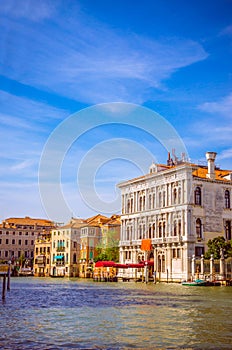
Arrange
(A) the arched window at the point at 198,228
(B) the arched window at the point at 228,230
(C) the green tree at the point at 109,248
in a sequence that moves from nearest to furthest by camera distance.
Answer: (A) the arched window at the point at 198,228, (B) the arched window at the point at 228,230, (C) the green tree at the point at 109,248

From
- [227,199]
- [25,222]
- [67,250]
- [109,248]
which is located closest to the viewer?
[227,199]

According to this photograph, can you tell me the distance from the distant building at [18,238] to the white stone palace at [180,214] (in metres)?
44.4

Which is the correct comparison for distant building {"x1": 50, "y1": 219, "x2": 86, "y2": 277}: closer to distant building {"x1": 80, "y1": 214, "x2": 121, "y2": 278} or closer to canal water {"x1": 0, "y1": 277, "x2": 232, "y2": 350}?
distant building {"x1": 80, "y1": 214, "x2": 121, "y2": 278}

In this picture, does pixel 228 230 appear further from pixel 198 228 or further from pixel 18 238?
pixel 18 238

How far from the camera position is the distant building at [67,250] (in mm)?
82250

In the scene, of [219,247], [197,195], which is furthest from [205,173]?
[219,247]

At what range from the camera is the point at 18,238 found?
105 metres

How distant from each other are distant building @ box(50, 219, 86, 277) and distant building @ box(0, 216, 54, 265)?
50.8 feet

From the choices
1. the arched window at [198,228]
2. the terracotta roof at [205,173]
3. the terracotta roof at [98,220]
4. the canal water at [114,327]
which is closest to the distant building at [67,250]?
the terracotta roof at [98,220]

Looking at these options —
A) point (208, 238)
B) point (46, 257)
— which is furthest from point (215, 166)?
point (46, 257)

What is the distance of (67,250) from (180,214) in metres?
32.8

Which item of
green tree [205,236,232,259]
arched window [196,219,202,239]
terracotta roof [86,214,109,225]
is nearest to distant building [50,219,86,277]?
terracotta roof [86,214,109,225]

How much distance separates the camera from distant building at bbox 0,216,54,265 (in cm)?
10381

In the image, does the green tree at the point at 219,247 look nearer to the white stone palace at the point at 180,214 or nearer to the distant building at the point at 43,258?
the white stone palace at the point at 180,214
